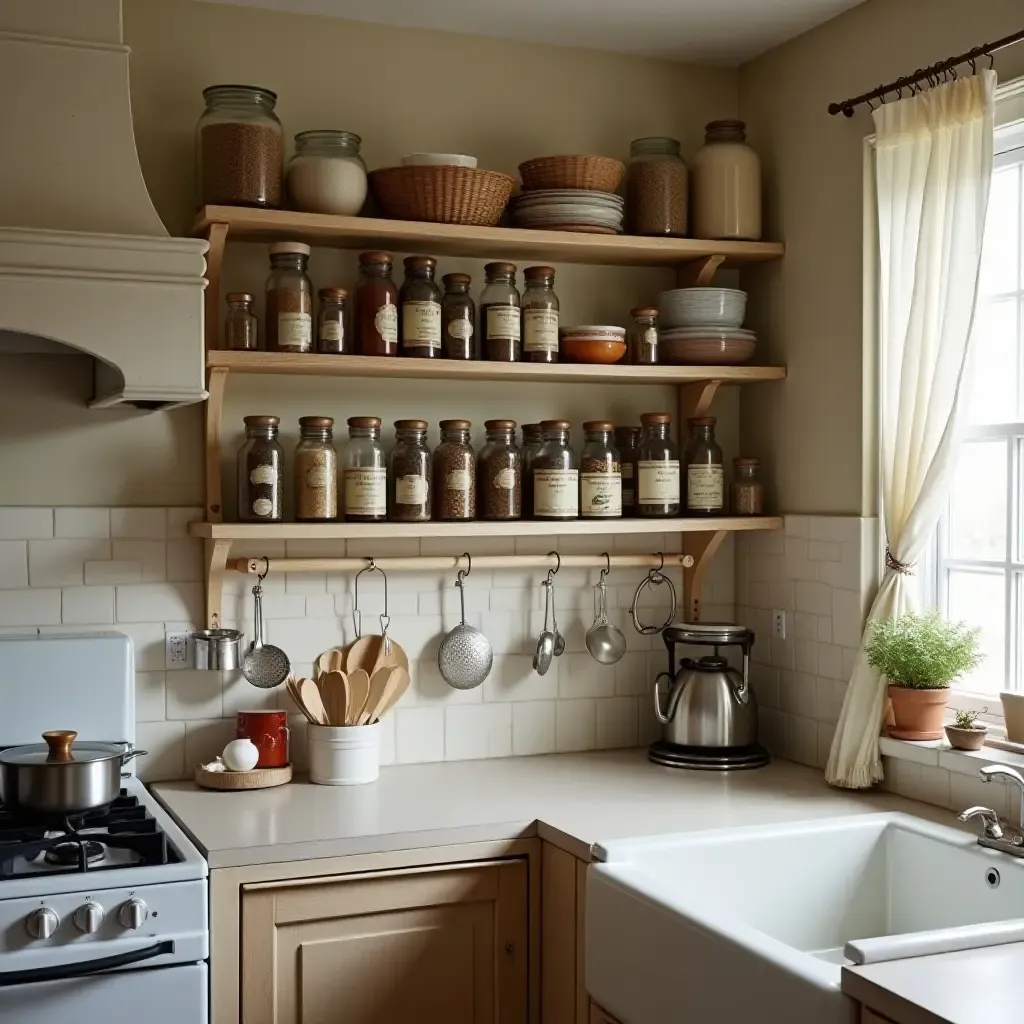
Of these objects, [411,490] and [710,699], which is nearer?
[411,490]

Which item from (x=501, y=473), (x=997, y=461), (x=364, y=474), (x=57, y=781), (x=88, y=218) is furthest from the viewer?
(x=501, y=473)

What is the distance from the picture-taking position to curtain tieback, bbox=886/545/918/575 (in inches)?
115

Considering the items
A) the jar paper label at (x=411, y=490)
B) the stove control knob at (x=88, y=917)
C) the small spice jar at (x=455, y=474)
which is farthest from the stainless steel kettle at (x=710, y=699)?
the stove control knob at (x=88, y=917)

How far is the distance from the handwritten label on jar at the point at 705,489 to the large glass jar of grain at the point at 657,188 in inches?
23.0

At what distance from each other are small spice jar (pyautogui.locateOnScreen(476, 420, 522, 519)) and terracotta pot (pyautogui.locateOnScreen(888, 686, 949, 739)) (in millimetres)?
940

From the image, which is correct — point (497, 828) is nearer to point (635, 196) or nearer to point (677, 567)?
point (677, 567)

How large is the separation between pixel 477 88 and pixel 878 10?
96cm

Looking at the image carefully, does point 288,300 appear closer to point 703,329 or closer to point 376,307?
point 376,307

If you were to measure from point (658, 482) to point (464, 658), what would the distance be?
0.64 meters

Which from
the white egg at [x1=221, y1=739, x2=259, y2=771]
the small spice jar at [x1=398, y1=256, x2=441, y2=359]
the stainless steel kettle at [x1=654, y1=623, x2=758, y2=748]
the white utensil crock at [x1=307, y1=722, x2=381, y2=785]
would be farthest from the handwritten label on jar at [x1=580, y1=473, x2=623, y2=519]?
the white egg at [x1=221, y1=739, x2=259, y2=771]

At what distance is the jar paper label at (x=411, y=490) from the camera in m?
3.00

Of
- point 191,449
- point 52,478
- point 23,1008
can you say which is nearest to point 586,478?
point 191,449

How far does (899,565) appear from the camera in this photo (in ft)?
9.61

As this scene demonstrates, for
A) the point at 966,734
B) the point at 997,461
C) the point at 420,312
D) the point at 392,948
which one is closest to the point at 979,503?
the point at 997,461
